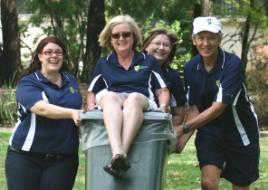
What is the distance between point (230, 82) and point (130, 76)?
931 mm

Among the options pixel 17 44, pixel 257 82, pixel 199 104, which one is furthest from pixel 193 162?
pixel 17 44

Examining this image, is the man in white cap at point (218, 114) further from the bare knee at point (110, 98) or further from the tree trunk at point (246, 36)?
the tree trunk at point (246, 36)

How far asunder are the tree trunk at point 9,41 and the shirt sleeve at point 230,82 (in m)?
12.9

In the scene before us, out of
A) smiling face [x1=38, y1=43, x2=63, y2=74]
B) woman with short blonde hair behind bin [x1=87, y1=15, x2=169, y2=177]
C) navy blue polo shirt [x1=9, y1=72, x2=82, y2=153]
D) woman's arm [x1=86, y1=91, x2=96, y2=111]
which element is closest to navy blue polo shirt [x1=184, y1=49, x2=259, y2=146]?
woman with short blonde hair behind bin [x1=87, y1=15, x2=169, y2=177]

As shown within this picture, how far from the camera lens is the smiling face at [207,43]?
5.68 m

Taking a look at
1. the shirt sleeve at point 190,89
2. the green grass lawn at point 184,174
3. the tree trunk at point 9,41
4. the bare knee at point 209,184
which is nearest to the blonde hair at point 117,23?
the shirt sleeve at point 190,89

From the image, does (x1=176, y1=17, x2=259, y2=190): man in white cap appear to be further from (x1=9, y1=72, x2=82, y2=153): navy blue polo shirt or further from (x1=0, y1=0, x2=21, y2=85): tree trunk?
(x1=0, y1=0, x2=21, y2=85): tree trunk

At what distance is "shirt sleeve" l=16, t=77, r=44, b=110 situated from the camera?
4.92 m

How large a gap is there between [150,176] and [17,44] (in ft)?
46.6

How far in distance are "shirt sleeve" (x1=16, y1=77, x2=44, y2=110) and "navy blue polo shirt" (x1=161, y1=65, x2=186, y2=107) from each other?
1.25 m

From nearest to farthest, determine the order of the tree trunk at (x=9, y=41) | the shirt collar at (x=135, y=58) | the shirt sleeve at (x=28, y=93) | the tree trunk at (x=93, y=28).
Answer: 1. the shirt sleeve at (x=28, y=93)
2. the shirt collar at (x=135, y=58)
3. the tree trunk at (x=9, y=41)
4. the tree trunk at (x=93, y=28)

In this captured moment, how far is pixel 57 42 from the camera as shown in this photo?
5.12m

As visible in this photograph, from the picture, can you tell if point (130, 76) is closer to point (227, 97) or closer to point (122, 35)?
point (122, 35)

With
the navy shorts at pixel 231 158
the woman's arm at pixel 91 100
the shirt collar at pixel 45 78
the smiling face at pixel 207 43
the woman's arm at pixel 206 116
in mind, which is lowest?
the navy shorts at pixel 231 158
